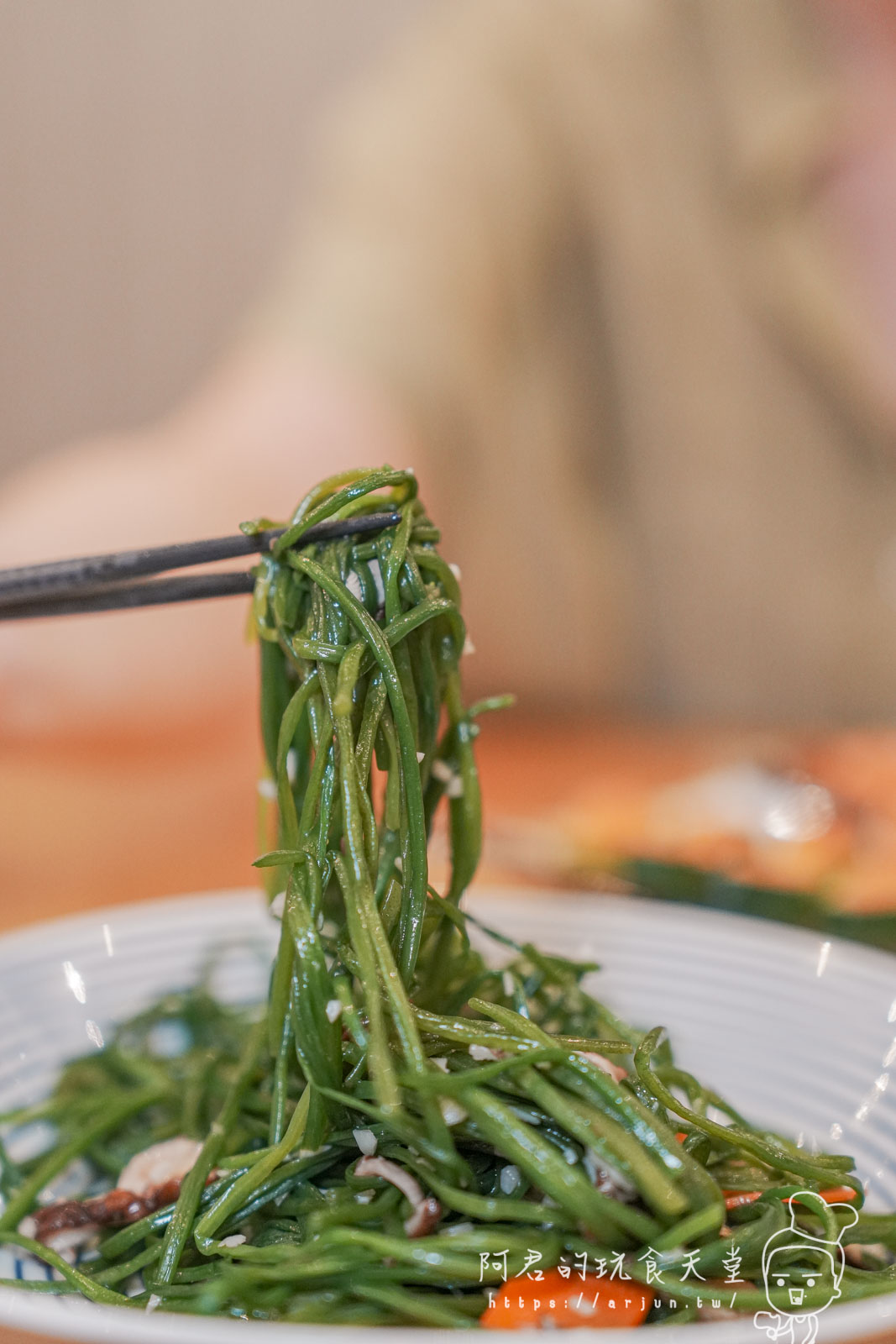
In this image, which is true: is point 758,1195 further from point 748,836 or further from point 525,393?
point 525,393

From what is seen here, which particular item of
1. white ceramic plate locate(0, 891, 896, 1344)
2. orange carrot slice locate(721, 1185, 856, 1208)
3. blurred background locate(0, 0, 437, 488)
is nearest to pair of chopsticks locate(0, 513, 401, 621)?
white ceramic plate locate(0, 891, 896, 1344)

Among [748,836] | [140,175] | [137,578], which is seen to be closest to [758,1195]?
[137,578]

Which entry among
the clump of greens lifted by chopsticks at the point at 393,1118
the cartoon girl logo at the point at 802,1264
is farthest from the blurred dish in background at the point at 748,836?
the cartoon girl logo at the point at 802,1264

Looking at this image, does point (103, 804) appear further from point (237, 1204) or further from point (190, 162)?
point (190, 162)

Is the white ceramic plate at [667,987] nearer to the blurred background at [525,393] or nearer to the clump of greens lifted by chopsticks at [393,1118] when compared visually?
the clump of greens lifted by chopsticks at [393,1118]

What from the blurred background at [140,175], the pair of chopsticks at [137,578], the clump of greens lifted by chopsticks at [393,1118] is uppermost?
the blurred background at [140,175]

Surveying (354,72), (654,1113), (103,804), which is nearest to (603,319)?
(354,72)

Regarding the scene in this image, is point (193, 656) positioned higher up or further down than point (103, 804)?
higher up
